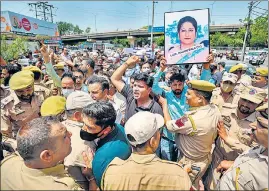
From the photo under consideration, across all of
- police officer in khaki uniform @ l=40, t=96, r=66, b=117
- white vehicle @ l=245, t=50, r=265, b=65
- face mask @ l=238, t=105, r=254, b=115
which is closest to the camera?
police officer in khaki uniform @ l=40, t=96, r=66, b=117

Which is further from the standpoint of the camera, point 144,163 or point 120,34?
point 120,34

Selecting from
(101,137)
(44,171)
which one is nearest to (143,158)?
(101,137)

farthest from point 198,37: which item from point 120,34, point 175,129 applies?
point 120,34

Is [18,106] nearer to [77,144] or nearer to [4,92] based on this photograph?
[4,92]

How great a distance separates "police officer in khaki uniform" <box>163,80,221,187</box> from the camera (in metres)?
2.25

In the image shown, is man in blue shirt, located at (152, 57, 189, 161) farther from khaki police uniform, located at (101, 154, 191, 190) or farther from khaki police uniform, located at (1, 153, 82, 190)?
khaki police uniform, located at (1, 153, 82, 190)

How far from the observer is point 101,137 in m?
2.07

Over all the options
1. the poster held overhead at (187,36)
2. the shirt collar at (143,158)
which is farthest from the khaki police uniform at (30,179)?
the poster held overhead at (187,36)

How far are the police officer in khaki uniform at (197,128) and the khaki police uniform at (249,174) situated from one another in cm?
51

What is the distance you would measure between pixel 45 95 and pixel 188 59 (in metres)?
2.61

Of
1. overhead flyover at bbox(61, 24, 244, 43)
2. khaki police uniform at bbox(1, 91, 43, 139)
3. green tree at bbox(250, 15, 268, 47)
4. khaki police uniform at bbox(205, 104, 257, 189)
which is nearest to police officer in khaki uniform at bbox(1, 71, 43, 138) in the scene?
khaki police uniform at bbox(1, 91, 43, 139)

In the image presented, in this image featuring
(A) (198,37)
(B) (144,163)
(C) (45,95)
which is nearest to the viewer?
(B) (144,163)

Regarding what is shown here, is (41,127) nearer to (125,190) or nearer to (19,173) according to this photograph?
(19,173)

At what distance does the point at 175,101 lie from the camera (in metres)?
3.38
